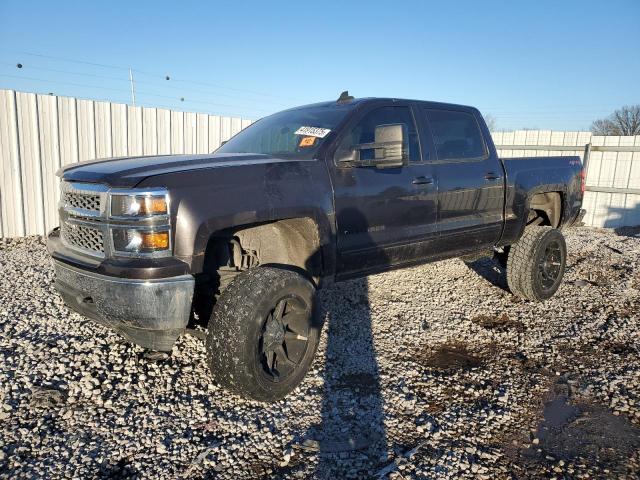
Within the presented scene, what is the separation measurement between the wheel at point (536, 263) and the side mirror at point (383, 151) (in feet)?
7.47

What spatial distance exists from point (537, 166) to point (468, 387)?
2918mm

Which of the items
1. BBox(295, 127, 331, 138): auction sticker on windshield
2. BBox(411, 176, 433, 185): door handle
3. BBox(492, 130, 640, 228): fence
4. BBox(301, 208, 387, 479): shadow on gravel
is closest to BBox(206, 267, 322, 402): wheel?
BBox(301, 208, 387, 479): shadow on gravel

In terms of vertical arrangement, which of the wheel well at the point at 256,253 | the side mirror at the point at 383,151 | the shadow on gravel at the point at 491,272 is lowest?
the shadow on gravel at the point at 491,272

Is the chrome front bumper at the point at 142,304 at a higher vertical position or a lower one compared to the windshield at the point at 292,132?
lower

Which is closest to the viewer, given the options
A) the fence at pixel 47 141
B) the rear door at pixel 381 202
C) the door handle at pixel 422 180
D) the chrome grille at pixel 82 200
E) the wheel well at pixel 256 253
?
the chrome grille at pixel 82 200

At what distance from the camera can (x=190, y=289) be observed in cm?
250

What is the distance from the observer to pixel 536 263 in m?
4.82

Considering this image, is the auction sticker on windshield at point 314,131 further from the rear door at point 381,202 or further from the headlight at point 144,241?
the headlight at point 144,241

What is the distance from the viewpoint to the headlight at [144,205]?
7.93 feet

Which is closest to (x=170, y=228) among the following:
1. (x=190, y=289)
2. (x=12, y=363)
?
(x=190, y=289)

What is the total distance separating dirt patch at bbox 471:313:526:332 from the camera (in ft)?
14.0

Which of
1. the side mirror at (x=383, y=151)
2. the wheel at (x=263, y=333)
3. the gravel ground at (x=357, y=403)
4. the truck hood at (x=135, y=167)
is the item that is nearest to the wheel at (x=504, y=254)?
the gravel ground at (x=357, y=403)

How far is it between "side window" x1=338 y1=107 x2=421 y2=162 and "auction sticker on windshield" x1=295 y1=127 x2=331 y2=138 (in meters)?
0.16

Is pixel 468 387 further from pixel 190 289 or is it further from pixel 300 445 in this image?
pixel 190 289
